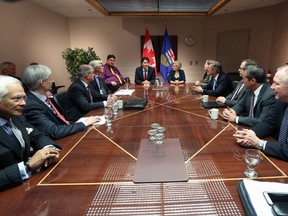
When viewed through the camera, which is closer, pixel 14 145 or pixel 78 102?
pixel 14 145

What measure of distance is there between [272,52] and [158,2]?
312 cm

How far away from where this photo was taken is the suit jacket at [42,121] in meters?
1.74

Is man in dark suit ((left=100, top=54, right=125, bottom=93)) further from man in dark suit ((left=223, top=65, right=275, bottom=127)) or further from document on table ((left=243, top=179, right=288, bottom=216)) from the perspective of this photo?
document on table ((left=243, top=179, right=288, bottom=216))

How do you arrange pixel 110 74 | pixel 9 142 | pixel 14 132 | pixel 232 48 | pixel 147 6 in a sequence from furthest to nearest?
pixel 232 48 < pixel 110 74 < pixel 147 6 < pixel 14 132 < pixel 9 142

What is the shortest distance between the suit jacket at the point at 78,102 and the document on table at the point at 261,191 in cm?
207

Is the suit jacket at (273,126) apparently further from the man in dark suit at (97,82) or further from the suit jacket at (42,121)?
the man in dark suit at (97,82)

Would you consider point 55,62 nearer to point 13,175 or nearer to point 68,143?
point 68,143

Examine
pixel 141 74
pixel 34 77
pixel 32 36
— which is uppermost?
pixel 32 36

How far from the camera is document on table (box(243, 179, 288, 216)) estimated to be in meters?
0.82

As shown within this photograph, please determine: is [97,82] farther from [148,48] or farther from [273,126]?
[148,48]

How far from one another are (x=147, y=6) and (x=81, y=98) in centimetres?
275

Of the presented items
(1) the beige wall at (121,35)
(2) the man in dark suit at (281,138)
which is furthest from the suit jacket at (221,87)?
(1) the beige wall at (121,35)

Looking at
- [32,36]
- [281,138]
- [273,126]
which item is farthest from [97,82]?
[281,138]

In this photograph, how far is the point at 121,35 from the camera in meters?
6.54
